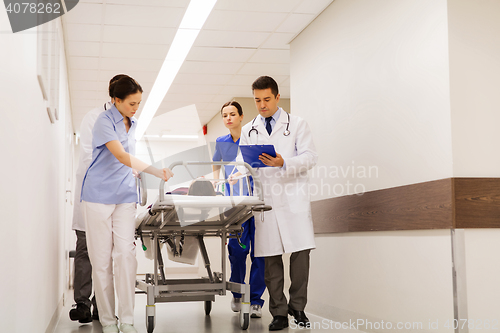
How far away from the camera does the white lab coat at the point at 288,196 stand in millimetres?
3234

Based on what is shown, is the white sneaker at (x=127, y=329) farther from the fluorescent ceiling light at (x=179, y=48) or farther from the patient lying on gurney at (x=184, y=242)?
the fluorescent ceiling light at (x=179, y=48)

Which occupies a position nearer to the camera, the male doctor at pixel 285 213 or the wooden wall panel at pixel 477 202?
the wooden wall panel at pixel 477 202

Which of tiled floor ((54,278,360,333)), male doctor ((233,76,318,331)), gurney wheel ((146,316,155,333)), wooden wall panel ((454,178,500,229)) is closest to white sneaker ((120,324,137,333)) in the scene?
gurney wheel ((146,316,155,333))

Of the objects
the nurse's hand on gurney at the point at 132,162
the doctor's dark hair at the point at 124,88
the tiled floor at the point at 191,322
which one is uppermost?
the doctor's dark hair at the point at 124,88

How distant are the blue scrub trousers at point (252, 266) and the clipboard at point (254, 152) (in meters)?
0.78

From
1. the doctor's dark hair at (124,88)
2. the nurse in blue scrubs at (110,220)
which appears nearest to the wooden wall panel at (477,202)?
the nurse in blue scrubs at (110,220)

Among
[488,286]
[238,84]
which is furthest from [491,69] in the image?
[238,84]

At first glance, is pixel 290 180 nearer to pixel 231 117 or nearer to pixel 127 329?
pixel 231 117

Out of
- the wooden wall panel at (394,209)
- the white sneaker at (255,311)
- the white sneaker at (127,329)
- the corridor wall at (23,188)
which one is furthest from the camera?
the white sneaker at (255,311)

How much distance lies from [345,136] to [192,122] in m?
5.76

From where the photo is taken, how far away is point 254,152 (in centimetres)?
299

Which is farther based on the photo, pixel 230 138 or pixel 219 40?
pixel 219 40

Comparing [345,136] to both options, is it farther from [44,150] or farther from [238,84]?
[238,84]

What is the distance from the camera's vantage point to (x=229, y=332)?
10.4 feet
